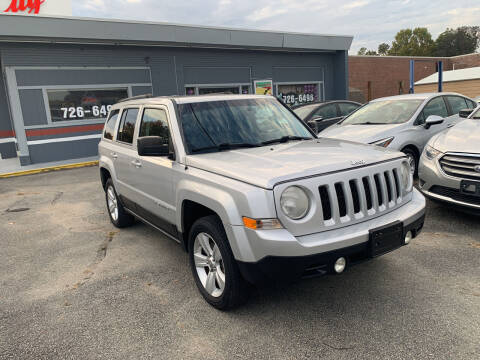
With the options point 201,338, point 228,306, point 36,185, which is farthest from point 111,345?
point 36,185

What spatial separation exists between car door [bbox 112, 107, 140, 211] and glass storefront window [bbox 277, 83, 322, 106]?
12798mm

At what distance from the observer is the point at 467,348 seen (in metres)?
2.64

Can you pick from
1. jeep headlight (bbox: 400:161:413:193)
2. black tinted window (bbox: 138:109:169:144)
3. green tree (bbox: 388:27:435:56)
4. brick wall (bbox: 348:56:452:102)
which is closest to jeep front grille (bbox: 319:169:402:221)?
jeep headlight (bbox: 400:161:413:193)

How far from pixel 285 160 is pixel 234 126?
3.27 feet

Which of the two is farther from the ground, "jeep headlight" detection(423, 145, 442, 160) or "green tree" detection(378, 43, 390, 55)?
"green tree" detection(378, 43, 390, 55)

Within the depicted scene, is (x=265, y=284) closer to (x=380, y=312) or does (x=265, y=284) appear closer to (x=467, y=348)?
(x=380, y=312)

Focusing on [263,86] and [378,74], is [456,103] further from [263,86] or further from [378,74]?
[378,74]

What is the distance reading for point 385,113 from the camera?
7.66m

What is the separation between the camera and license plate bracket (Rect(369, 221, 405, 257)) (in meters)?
2.94

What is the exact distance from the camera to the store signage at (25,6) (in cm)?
1254

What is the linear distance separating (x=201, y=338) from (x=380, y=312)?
1.45 m

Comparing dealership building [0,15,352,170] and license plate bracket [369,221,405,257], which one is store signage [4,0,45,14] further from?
license plate bracket [369,221,405,257]

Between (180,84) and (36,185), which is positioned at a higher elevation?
(180,84)

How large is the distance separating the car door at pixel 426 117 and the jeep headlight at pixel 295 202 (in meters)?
5.06
